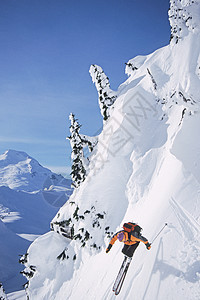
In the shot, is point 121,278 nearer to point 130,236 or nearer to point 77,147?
point 130,236

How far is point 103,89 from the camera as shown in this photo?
21859 millimetres

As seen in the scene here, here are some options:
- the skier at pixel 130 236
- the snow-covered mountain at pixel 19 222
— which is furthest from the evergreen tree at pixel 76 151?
the snow-covered mountain at pixel 19 222

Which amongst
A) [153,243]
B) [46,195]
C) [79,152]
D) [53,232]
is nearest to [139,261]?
[153,243]

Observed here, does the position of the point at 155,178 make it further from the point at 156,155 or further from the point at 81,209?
the point at 81,209

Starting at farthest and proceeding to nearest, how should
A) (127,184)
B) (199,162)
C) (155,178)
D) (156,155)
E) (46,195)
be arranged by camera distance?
1. (46,195)
2. (127,184)
3. (156,155)
4. (155,178)
5. (199,162)

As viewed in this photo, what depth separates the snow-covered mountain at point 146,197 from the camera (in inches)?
257

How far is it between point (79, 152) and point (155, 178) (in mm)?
10376

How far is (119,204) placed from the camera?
1494cm

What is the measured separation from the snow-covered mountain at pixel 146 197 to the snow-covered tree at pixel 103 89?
3.10 ft

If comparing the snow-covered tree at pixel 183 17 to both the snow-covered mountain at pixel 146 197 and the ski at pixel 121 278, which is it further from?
the ski at pixel 121 278

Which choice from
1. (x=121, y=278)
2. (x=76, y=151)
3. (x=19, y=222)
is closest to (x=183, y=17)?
(x=76, y=151)

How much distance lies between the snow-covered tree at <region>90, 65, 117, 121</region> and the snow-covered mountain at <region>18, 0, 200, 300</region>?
3.10 ft

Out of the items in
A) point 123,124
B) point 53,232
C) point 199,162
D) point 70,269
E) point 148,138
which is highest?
point 123,124

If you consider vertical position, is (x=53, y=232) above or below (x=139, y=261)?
below
